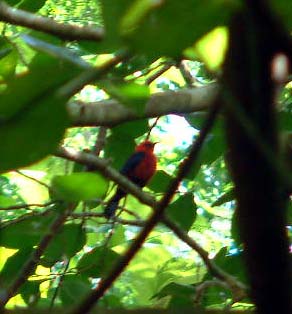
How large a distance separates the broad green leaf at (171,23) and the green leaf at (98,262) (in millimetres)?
1092

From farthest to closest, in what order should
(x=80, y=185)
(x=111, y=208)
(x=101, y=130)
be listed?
(x=111, y=208)
(x=101, y=130)
(x=80, y=185)

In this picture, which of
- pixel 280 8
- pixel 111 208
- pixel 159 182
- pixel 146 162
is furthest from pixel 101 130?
pixel 146 162

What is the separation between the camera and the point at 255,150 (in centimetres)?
28

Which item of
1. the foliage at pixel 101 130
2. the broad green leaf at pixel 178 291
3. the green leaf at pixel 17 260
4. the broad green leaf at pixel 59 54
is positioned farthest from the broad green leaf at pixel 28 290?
the broad green leaf at pixel 59 54

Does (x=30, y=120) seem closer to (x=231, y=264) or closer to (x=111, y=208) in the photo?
(x=231, y=264)

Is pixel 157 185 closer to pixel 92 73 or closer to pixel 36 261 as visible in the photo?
pixel 36 261

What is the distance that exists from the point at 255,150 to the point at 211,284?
0.98 metres

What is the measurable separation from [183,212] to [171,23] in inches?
44.3

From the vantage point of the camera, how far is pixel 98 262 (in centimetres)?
140

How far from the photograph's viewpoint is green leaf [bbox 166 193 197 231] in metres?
1.37

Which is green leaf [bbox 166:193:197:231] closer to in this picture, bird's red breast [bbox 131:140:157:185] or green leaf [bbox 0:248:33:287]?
green leaf [bbox 0:248:33:287]

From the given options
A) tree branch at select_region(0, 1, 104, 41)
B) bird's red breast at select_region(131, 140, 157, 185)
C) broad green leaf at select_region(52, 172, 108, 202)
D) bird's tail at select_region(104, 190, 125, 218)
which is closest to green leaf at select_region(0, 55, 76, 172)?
broad green leaf at select_region(52, 172, 108, 202)

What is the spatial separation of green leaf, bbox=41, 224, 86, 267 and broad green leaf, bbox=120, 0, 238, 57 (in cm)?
96

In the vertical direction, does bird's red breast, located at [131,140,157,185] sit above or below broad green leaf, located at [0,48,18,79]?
below
